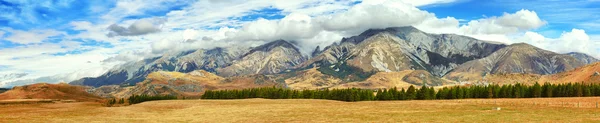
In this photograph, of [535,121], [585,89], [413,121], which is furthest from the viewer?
[585,89]

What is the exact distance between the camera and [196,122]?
6581 cm

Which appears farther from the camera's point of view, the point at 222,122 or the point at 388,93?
the point at 388,93

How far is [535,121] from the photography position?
169 ft

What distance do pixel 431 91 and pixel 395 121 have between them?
126 metres

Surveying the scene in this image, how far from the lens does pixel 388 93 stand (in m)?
182

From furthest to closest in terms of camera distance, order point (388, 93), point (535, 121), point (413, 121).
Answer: point (388, 93) < point (413, 121) < point (535, 121)

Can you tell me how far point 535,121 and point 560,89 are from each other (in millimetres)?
141640

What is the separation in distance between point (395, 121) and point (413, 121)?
7.71 feet

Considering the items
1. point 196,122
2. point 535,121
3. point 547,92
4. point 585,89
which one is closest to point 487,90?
point 547,92

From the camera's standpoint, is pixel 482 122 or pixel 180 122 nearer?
pixel 482 122

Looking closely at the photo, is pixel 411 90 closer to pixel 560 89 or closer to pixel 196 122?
pixel 560 89

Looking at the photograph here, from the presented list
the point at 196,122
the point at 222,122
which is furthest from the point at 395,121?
the point at 196,122

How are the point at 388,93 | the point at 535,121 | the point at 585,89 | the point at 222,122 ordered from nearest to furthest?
the point at 535,121, the point at 222,122, the point at 585,89, the point at 388,93

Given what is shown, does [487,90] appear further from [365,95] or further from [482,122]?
[482,122]
